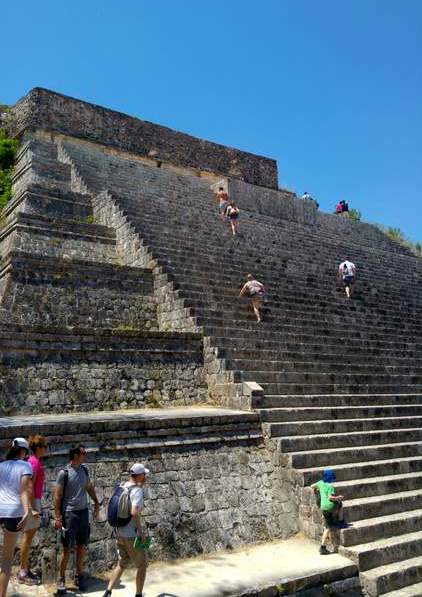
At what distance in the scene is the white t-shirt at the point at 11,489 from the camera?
4.42m

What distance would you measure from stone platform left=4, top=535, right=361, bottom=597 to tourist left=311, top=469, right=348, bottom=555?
245 millimetres

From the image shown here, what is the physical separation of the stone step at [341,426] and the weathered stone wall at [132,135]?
17.6 meters

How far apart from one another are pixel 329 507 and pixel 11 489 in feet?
11.7

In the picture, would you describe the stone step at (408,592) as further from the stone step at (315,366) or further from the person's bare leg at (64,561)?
the stone step at (315,366)

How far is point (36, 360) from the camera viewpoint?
7.66 m

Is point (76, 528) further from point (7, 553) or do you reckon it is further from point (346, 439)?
point (346, 439)

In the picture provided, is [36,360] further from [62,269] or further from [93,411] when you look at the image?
[62,269]

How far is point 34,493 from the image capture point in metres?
4.89

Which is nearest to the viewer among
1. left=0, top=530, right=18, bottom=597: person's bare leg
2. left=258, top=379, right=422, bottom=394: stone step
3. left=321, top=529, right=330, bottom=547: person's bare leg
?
left=0, top=530, right=18, bottom=597: person's bare leg

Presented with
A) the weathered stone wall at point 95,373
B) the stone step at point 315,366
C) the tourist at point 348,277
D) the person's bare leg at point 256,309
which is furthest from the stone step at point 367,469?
the tourist at point 348,277

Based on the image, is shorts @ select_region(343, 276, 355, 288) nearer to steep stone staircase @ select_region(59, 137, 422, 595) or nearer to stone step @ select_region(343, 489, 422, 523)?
steep stone staircase @ select_region(59, 137, 422, 595)

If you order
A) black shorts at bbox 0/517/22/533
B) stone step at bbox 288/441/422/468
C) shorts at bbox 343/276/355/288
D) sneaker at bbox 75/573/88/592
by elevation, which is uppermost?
shorts at bbox 343/276/355/288

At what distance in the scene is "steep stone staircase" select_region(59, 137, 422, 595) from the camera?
6664 millimetres

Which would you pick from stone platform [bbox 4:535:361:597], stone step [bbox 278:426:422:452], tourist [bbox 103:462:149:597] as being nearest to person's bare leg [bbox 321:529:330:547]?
stone platform [bbox 4:535:361:597]
